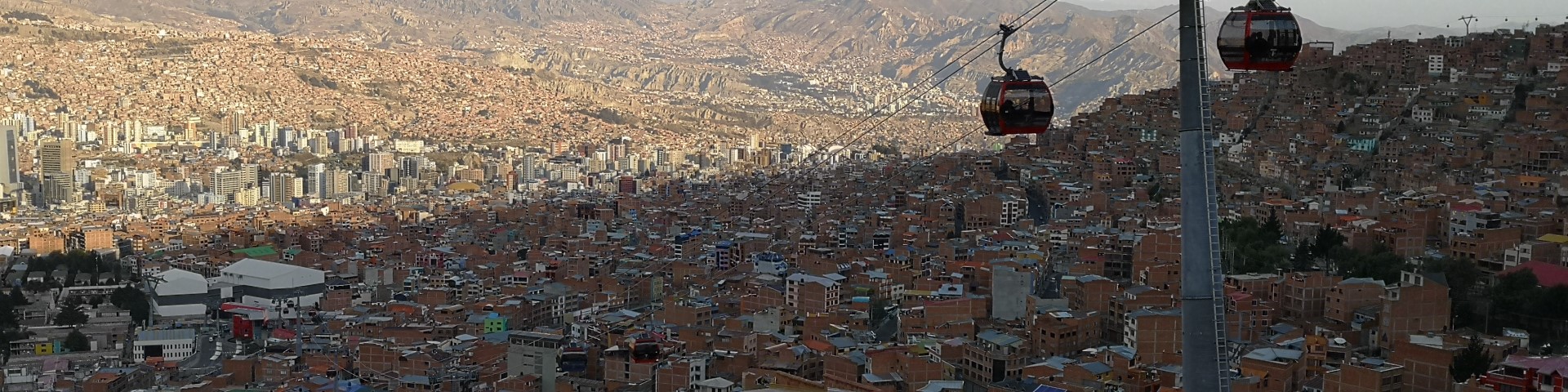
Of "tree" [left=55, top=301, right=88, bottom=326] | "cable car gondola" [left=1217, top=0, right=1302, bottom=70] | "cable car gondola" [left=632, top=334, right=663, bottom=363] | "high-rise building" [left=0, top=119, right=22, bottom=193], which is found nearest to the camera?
"cable car gondola" [left=1217, top=0, right=1302, bottom=70]

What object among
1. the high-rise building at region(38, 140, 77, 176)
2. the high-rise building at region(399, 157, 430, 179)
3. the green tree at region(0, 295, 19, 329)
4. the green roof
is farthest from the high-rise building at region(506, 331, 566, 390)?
the high-rise building at region(399, 157, 430, 179)

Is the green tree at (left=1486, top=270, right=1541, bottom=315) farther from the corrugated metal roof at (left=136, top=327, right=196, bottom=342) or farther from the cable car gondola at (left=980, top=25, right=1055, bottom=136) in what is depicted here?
the corrugated metal roof at (left=136, top=327, right=196, bottom=342)

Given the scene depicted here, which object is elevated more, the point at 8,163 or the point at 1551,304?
the point at 1551,304

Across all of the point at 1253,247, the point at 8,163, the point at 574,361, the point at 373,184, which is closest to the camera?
the point at 574,361

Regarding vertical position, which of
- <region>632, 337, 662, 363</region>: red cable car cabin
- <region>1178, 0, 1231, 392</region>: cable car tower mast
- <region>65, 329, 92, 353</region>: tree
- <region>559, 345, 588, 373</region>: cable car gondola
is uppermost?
<region>1178, 0, 1231, 392</region>: cable car tower mast

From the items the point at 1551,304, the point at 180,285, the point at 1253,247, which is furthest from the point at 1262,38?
the point at 180,285

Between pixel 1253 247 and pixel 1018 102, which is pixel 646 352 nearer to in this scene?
pixel 1253 247

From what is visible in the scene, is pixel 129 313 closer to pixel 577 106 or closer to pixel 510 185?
pixel 510 185
